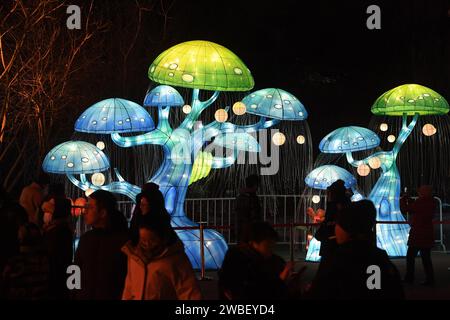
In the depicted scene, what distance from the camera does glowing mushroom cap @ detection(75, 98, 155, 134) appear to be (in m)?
15.4

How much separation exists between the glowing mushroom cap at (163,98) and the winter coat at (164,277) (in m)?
9.96

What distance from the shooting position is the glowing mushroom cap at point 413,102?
17659mm

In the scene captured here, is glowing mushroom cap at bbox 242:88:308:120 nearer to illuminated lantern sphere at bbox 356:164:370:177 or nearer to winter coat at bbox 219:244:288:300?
illuminated lantern sphere at bbox 356:164:370:177

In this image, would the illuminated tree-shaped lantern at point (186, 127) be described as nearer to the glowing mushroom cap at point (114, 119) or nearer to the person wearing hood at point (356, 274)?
the glowing mushroom cap at point (114, 119)

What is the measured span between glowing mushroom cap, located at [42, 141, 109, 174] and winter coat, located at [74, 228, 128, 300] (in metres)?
9.15

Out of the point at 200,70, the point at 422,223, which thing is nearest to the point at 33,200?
the point at 200,70

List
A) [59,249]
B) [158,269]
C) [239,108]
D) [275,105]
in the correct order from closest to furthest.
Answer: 1. [158,269]
2. [59,249]
3. [239,108]
4. [275,105]

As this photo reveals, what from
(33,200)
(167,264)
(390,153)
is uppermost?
(390,153)

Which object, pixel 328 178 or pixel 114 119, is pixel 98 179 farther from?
pixel 328 178

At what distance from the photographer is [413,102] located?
17703mm

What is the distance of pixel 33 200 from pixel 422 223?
5.91 m

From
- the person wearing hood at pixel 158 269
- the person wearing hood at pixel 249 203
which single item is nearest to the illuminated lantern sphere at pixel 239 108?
the person wearing hood at pixel 249 203
